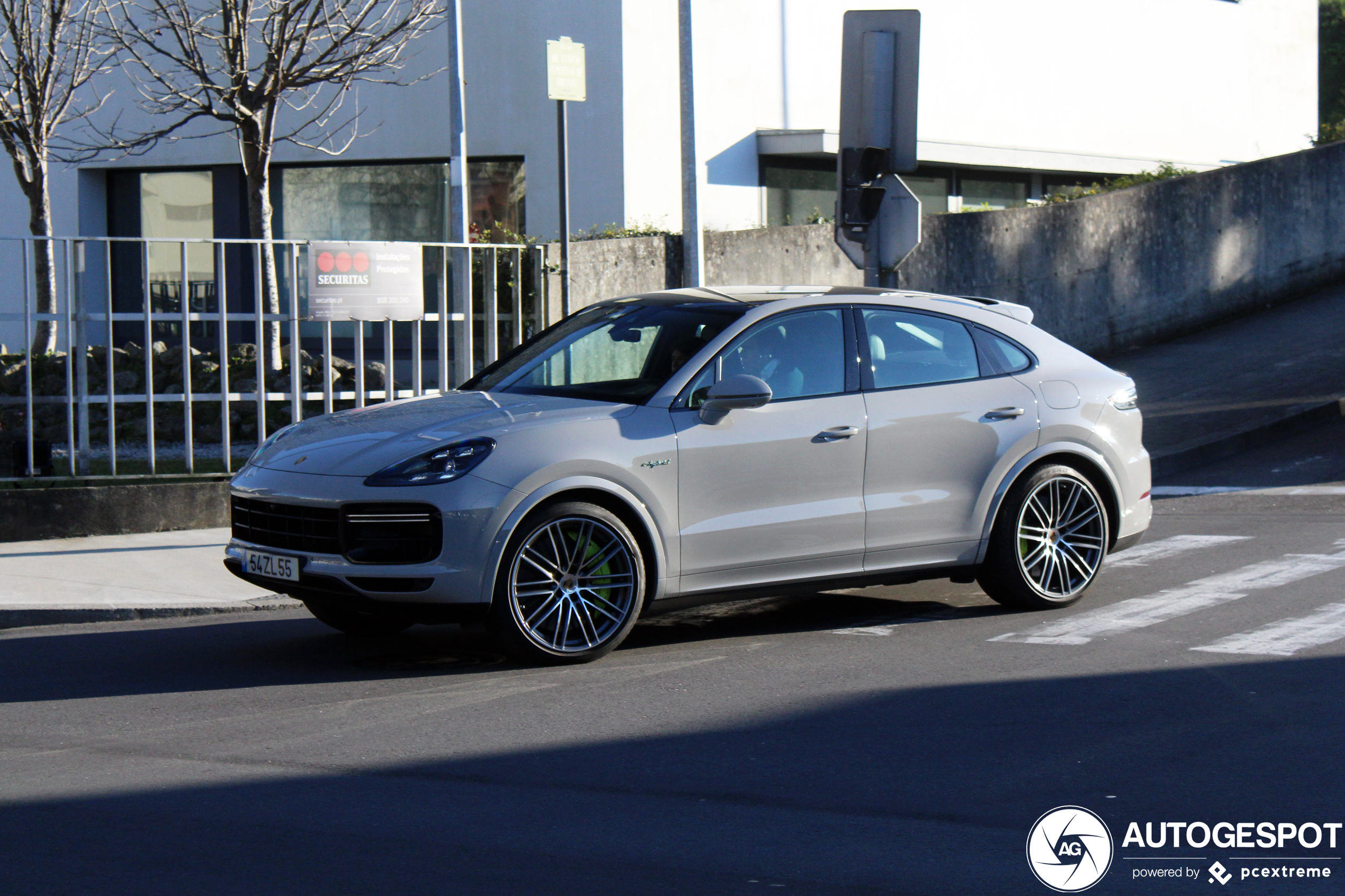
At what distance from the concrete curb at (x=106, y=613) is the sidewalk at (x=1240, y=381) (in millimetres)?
8219

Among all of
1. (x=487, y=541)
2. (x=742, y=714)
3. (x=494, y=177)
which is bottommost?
(x=742, y=714)

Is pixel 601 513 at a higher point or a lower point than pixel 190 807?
higher

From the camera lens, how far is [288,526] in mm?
6922

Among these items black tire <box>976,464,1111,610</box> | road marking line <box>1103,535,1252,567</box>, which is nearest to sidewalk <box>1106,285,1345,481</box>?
road marking line <box>1103,535,1252,567</box>

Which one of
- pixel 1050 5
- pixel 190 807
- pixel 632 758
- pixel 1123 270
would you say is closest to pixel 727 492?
pixel 632 758

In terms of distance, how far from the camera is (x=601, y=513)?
6.91 meters

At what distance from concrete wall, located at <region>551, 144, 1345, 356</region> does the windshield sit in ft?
26.1

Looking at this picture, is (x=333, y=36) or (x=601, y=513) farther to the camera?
(x=333, y=36)

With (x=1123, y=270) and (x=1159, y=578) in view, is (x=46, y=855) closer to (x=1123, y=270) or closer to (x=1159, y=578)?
(x=1159, y=578)

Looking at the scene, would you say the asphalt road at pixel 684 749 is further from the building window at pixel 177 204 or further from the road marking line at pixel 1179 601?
the building window at pixel 177 204

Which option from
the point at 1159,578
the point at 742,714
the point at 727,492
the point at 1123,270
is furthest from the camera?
the point at 1123,270

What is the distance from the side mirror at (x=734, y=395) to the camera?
23.4 feet

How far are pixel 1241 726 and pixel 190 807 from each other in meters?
3.76

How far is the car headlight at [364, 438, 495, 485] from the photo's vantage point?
6641 mm
